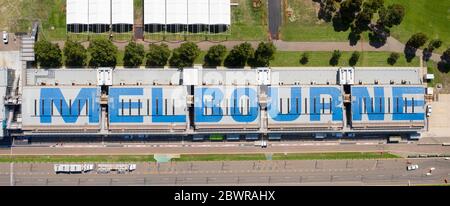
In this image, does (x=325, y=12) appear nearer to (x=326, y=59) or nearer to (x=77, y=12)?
(x=326, y=59)

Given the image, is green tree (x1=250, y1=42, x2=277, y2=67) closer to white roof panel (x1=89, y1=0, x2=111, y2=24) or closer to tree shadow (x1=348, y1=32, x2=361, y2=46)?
tree shadow (x1=348, y1=32, x2=361, y2=46)

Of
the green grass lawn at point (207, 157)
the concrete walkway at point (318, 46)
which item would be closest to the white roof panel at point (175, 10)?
the concrete walkway at point (318, 46)

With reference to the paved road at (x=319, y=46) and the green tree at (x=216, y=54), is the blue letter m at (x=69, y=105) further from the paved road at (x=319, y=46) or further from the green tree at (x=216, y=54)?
the green tree at (x=216, y=54)

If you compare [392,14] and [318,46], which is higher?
[392,14]

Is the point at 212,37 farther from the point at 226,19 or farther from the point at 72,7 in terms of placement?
the point at 72,7

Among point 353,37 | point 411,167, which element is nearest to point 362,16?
point 353,37
